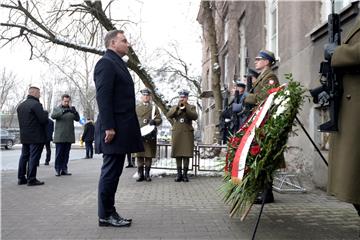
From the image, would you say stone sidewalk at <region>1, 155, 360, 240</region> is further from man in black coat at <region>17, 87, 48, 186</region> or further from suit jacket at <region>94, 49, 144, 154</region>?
suit jacket at <region>94, 49, 144, 154</region>

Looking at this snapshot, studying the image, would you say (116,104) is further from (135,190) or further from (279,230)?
(135,190)

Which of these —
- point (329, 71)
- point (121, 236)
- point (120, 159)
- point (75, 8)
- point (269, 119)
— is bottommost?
point (121, 236)

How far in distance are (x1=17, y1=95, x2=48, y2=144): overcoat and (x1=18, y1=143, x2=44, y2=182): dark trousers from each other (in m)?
0.15

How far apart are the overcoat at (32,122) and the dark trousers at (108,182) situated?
4.27 m

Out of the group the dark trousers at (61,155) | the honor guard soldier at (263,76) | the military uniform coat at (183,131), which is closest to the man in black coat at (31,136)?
the dark trousers at (61,155)

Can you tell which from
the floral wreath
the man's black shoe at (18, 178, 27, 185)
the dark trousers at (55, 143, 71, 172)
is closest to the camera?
the floral wreath

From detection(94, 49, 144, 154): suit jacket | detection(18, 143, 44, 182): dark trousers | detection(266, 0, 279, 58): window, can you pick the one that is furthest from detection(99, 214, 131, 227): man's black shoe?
detection(266, 0, 279, 58): window

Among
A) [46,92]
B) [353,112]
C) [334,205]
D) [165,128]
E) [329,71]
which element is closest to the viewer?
[353,112]

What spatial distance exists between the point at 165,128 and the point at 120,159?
257 ft

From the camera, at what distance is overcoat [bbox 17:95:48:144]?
344 inches

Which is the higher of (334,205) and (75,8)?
(75,8)

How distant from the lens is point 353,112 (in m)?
3.68

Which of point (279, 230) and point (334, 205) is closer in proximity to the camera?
point (279, 230)

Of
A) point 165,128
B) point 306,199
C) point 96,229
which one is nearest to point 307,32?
point 306,199
